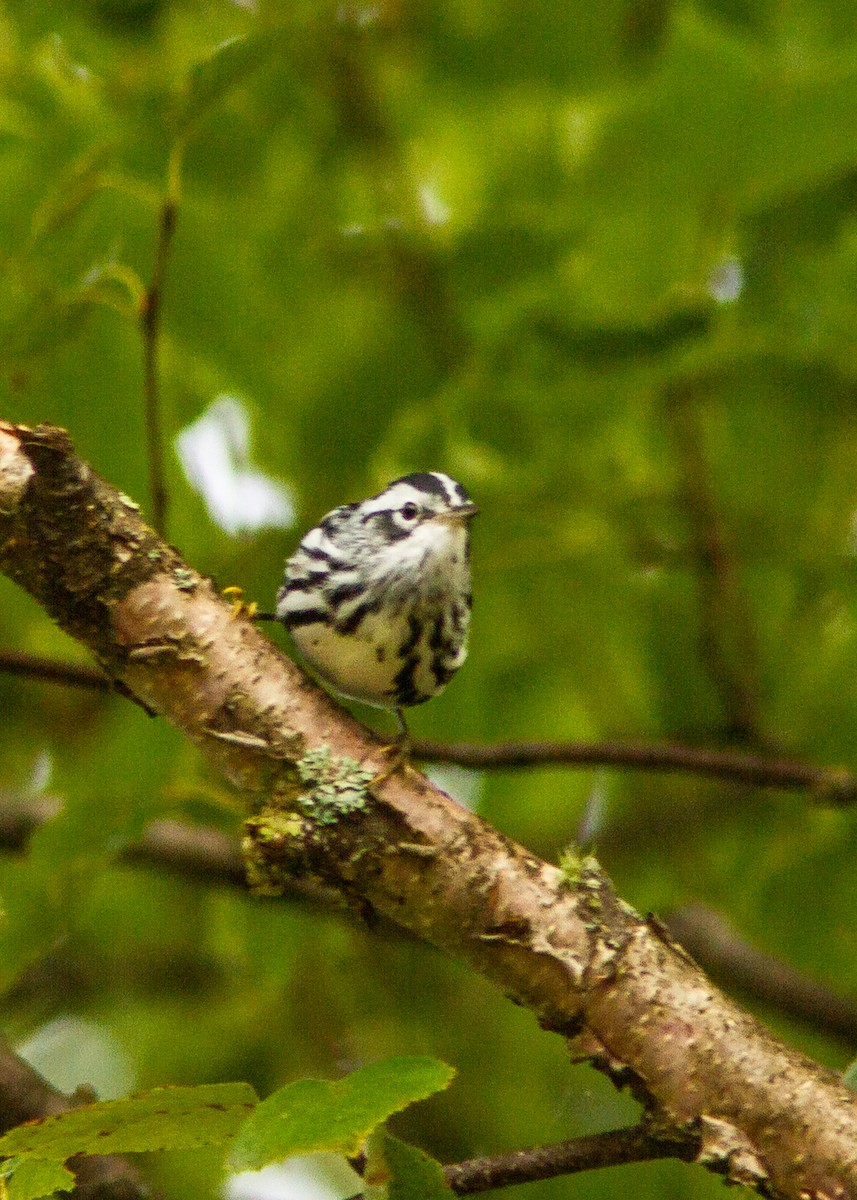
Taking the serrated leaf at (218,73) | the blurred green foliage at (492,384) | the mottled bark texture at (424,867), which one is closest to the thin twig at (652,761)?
the blurred green foliage at (492,384)

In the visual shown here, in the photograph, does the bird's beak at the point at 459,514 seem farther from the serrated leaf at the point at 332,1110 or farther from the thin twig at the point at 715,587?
the serrated leaf at the point at 332,1110

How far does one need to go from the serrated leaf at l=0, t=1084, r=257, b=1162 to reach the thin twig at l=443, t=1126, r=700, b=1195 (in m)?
0.34

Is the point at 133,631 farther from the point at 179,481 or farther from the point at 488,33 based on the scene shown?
the point at 488,33

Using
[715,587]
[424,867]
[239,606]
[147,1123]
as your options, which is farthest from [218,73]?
[715,587]

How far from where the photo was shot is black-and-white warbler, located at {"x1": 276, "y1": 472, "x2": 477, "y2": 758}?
8.68 ft

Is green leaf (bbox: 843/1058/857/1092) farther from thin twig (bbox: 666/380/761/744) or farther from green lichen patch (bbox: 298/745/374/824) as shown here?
thin twig (bbox: 666/380/761/744)

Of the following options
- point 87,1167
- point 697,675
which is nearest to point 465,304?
point 697,675

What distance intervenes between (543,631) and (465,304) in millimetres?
856

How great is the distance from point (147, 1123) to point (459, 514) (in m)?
1.61

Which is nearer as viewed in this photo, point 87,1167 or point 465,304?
point 87,1167

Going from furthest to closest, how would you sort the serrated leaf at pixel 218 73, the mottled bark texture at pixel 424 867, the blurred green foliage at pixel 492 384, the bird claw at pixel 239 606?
the blurred green foliage at pixel 492 384, the serrated leaf at pixel 218 73, the bird claw at pixel 239 606, the mottled bark texture at pixel 424 867

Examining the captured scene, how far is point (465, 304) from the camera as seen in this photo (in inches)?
111

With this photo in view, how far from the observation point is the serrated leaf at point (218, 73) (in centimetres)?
208

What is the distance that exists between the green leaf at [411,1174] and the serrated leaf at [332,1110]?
0.38ft
